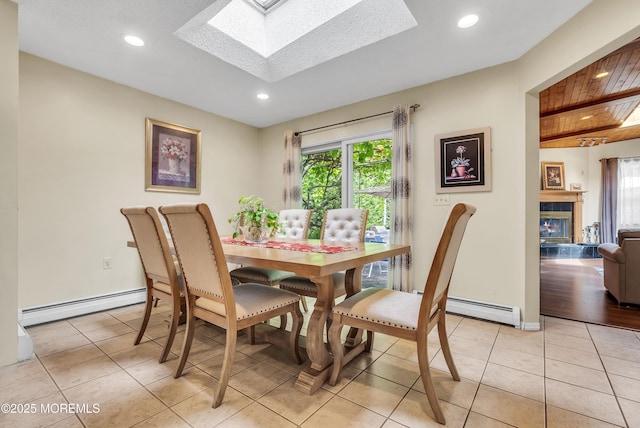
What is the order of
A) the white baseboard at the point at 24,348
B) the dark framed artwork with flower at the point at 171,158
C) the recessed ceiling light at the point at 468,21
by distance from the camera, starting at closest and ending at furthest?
the white baseboard at the point at 24,348, the recessed ceiling light at the point at 468,21, the dark framed artwork with flower at the point at 171,158

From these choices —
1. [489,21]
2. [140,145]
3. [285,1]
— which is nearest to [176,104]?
[140,145]

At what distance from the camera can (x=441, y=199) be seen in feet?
9.86

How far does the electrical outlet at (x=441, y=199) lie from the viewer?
117 inches

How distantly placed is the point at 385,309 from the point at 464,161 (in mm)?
2020

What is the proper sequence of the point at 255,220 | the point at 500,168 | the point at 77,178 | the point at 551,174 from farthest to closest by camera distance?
the point at 551,174 → the point at 77,178 → the point at 500,168 → the point at 255,220

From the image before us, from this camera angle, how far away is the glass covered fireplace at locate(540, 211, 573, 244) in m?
6.70

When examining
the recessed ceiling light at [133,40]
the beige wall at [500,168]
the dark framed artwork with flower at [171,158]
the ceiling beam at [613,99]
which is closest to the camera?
the recessed ceiling light at [133,40]

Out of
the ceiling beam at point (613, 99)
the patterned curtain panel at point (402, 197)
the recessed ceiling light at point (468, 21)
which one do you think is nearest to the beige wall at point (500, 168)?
the patterned curtain panel at point (402, 197)

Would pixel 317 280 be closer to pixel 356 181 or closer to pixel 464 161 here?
pixel 464 161

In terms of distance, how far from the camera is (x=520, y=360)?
6.40 feet

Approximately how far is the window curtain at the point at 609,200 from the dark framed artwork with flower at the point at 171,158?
846 cm

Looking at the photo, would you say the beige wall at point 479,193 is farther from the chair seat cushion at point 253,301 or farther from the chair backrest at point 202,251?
the chair backrest at point 202,251

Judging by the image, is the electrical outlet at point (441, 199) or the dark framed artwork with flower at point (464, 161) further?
the electrical outlet at point (441, 199)

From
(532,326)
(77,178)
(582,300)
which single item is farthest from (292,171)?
(582,300)
